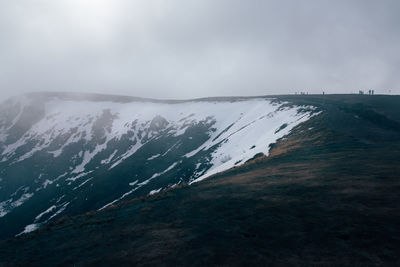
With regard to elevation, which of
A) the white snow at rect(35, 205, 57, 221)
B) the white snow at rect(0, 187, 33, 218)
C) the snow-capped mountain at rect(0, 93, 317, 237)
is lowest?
the white snow at rect(0, 187, 33, 218)

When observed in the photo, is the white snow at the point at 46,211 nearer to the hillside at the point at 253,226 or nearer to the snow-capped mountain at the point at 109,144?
the snow-capped mountain at the point at 109,144

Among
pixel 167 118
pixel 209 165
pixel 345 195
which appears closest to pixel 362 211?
pixel 345 195

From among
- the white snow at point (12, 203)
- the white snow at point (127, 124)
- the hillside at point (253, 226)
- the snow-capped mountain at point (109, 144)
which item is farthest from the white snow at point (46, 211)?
the hillside at point (253, 226)

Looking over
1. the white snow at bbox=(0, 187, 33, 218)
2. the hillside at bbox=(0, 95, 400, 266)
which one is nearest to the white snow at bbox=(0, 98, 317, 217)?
the white snow at bbox=(0, 187, 33, 218)

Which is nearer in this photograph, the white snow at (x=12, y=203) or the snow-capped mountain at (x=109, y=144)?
the snow-capped mountain at (x=109, y=144)

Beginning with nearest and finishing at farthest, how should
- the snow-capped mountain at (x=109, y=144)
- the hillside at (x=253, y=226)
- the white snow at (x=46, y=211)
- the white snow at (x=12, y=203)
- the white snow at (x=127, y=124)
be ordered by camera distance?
the hillside at (x=253, y=226) → the snow-capped mountain at (x=109, y=144) → the white snow at (x=46, y=211) → the white snow at (x=12, y=203) → the white snow at (x=127, y=124)

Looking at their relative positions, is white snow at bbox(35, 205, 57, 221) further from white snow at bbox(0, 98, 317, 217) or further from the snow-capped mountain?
white snow at bbox(0, 98, 317, 217)

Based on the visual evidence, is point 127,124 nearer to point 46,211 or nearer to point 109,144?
point 109,144
